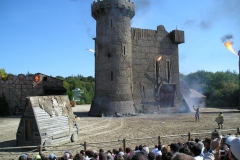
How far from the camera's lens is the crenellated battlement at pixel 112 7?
93.4ft

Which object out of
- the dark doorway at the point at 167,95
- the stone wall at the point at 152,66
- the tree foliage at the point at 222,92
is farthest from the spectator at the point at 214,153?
the tree foliage at the point at 222,92

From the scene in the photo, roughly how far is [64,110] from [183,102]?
23343mm

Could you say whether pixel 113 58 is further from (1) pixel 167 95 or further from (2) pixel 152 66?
(1) pixel 167 95

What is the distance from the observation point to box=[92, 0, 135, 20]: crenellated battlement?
28469 mm

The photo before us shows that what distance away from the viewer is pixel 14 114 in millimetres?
31141

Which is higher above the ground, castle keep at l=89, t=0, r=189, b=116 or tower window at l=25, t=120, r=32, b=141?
castle keep at l=89, t=0, r=189, b=116

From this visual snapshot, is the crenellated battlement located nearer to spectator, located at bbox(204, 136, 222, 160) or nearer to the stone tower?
the stone tower

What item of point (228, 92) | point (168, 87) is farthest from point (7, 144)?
point (228, 92)

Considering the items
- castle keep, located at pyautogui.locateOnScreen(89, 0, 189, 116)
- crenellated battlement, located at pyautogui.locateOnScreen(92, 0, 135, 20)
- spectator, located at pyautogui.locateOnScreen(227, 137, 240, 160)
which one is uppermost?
crenellated battlement, located at pyautogui.locateOnScreen(92, 0, 135, 20)

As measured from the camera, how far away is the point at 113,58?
28594 mm

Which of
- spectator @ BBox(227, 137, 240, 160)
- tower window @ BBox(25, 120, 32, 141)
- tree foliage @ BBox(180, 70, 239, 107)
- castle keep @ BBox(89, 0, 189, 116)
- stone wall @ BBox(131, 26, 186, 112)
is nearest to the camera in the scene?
spectator @ BBox(227, 137, 240, 160)

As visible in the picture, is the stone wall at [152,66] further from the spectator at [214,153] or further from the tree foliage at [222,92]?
the spectator at [214,153]

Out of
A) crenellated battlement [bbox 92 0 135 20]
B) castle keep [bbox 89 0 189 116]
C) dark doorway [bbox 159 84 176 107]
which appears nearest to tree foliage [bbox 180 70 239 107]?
castle keep [bbox 89 0 189 116]

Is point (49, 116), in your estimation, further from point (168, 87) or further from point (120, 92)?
point (168, 87)
